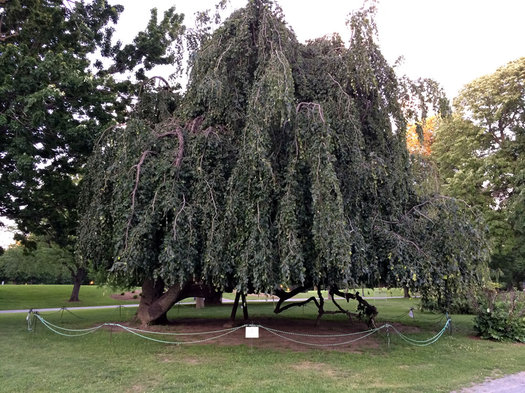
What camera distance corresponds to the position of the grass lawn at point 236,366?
19.4 feet

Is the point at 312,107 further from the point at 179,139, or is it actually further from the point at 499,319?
the point at 499,319

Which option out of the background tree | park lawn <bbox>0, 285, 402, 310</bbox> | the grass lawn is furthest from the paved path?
the background tree

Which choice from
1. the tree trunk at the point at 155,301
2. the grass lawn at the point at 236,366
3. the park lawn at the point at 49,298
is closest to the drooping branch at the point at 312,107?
the grass lawn at the point at 236,366

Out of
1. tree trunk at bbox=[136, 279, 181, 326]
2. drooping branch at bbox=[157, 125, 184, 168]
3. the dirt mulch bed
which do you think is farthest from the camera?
tree trunk at bbox=[136, 279, 181, 326]

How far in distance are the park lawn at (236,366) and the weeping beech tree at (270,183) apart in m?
1.47

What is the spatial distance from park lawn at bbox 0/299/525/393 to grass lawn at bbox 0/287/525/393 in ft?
0.05

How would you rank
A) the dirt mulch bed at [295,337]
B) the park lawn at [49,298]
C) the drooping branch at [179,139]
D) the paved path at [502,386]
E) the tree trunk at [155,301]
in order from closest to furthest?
the paved path at [502,386], the drooping branch at [179,139], the dirt mulch bed at [295,337], the tree trunk at [155,301], the park lawn at [49,298]

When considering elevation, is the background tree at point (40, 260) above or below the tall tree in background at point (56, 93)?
below

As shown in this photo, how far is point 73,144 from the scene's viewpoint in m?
10.6

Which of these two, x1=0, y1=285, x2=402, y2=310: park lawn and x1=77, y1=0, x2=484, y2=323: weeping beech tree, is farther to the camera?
x1=0, y1=285, x2=402, y2=310: park lawn

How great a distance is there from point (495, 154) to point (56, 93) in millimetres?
20704

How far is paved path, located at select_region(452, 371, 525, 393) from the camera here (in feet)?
19.2

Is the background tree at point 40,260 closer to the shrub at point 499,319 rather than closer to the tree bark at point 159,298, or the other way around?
the tree bark at point 159,298

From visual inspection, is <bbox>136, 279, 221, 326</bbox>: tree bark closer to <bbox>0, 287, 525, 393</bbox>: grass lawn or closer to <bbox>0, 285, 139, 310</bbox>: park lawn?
<bbox>0, 287, 525, 393</bbox>: grass lawn
